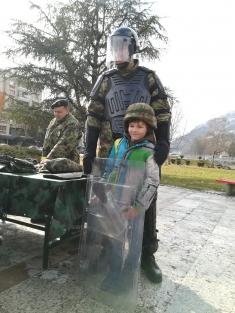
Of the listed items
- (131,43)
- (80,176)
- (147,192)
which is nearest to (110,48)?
(131,43)

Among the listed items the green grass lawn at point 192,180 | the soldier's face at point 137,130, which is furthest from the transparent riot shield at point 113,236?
the green grass lawn at point 192,180

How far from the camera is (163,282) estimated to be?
269 cm

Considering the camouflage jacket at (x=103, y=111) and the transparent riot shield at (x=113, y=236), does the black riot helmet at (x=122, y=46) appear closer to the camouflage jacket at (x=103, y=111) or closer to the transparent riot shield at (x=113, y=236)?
the camouflage jacket at (x=103, y=111)

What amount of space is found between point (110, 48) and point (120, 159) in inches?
40.9

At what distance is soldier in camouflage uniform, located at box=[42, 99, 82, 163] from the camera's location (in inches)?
157

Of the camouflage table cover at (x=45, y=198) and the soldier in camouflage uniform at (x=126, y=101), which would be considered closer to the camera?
the camouflage table cover at (x=45, y=198)

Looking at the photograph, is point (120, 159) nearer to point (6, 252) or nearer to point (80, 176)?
point (80, 176)

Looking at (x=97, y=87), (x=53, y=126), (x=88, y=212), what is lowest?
(x=88, y=212)

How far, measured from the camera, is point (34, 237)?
3600 mm

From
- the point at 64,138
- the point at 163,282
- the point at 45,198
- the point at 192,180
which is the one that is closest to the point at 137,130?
the point at 45,198

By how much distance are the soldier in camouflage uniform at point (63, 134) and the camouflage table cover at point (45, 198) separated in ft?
3.71

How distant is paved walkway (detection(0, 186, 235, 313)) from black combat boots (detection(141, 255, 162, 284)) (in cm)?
5

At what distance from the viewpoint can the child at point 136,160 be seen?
7.19ft

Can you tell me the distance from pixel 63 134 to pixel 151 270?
202 centimetres
